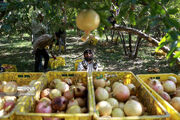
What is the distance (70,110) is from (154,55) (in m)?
7.86

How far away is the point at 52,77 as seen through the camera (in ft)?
8.60

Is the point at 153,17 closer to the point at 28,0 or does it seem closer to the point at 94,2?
the point at 94,2

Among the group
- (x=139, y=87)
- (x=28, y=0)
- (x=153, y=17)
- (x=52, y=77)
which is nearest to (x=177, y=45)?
(x=153, y=17)

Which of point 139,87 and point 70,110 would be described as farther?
point 139,87

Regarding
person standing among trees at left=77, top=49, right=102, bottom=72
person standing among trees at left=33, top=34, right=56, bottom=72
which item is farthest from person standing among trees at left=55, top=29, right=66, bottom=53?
person standing among trees at left=77, top=49, right=102, bottom=72

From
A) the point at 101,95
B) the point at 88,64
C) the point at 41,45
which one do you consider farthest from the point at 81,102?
the point at 41,45

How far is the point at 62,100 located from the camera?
185 centimetres

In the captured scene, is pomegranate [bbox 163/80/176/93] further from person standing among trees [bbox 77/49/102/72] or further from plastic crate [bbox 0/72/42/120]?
plastic crate [bbox 0/72/42/120]

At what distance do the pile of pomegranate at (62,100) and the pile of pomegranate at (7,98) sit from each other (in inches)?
11.8

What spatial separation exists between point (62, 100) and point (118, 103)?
2.39 ft

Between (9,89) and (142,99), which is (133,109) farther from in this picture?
(9,89)

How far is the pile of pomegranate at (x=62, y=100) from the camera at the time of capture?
1771mm

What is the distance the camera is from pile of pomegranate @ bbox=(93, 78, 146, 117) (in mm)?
1739

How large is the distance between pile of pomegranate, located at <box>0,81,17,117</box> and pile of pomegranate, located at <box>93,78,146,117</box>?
1.03m
